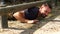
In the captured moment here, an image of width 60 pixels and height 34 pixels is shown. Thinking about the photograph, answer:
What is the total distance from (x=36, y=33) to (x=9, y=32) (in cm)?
45

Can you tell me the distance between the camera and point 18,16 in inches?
135

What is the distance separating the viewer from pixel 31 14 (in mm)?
3568

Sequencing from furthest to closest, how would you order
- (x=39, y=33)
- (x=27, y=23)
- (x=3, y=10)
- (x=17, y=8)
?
(x=27, y=23), (x=17, y=8), (x=39, y=33), (x=3, y=10)

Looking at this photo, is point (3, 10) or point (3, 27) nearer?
point (3, 10)

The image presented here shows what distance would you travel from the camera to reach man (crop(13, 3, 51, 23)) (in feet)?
11.3

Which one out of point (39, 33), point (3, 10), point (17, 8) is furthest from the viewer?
point (17, 8)

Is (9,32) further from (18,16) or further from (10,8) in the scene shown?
(18,16)

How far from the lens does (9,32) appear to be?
273cm

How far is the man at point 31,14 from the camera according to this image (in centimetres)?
344

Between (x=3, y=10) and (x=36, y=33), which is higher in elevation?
(x=3, y=10)

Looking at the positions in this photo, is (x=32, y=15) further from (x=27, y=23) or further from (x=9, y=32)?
(x=9, y=32)

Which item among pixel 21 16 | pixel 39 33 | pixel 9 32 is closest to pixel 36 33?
pixel 39 33

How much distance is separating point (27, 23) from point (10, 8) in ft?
2.64

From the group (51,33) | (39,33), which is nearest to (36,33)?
(39,33)
